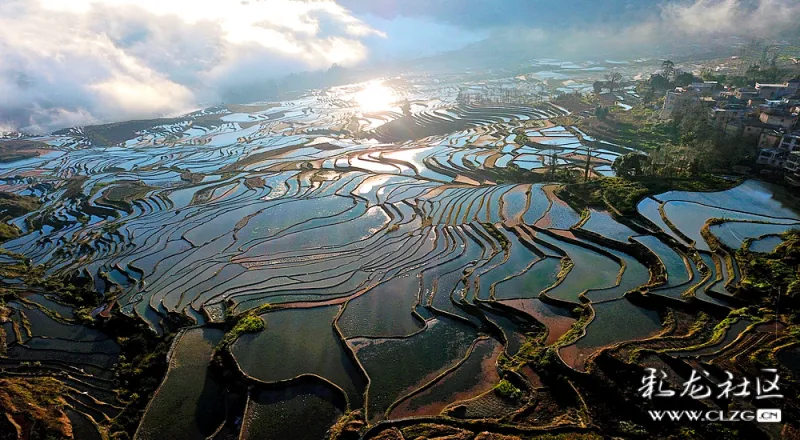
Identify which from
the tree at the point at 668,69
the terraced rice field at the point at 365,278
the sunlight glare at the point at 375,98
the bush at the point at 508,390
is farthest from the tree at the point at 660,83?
the bush at the point at 508,390

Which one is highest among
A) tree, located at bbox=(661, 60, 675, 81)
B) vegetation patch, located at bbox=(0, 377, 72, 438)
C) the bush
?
tree, located at bbox=(661, 60, 675, 81)

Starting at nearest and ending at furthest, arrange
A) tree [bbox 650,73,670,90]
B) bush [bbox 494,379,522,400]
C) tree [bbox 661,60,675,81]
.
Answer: bush [bbox 494,379,522,400], tree [bbox 650,73,670,90], tree [bbox 661,60,675,81]

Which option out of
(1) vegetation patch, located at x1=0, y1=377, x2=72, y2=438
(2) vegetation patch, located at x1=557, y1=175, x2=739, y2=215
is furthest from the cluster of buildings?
(1) vegetation patch, located at x1=0, y1=377, x2=72, y2=438

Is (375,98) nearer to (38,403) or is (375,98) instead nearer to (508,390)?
(38,403)

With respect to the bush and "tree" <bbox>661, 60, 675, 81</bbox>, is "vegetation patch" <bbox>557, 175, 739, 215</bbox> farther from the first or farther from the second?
"tree" <bbox>661, 60, 675, 81</bbox>

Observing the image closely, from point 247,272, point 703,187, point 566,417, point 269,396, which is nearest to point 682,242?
point 703,187

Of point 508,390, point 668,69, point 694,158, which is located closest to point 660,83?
point 668,69

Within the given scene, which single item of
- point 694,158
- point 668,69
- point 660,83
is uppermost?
point 668,69
